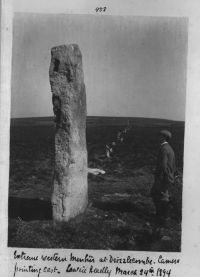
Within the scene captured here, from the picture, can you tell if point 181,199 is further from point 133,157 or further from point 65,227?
point 65,227

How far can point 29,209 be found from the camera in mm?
6703

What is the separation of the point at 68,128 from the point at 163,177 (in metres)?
1.16

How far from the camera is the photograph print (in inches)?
255

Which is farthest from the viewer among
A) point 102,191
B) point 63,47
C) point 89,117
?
point 102,191

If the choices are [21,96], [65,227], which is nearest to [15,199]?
[65,227]

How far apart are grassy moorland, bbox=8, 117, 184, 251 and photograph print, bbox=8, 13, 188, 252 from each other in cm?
1

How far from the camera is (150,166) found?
22.1ft

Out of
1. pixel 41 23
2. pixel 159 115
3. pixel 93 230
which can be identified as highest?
pixel 41 23

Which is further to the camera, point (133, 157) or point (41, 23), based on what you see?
point (133, 157)

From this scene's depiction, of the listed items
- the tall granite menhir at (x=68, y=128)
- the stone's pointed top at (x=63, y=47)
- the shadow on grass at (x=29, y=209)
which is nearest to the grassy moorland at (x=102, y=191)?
the shadow on grass at (x=29, y=209)

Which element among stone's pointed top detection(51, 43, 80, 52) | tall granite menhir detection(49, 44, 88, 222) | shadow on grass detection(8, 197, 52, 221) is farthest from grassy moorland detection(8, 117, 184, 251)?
stone's pointed top detection(51, 43, 80, 52)

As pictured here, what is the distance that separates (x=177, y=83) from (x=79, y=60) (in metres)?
1.07

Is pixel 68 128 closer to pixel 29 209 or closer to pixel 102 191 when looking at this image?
pixel 102 191

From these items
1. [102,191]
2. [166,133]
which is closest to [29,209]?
[102,191]
